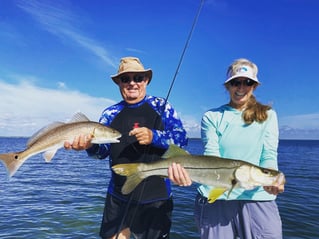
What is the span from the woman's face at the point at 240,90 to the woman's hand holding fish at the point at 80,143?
7.91 feet

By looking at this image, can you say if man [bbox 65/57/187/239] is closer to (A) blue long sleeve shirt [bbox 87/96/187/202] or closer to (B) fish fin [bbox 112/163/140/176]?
(A) blue long sleeve shirt [bbox 87/96/187/202]

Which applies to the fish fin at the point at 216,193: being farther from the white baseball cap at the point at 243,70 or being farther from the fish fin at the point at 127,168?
the white baseball cap at the point at 243,70

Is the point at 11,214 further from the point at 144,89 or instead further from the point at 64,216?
the point at 144,89

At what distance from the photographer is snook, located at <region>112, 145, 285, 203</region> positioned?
3.73 metres

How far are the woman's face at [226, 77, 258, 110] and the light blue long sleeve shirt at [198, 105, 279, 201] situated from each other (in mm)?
172

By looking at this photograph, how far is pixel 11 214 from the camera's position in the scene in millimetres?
12930

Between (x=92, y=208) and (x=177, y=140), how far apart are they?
10.8 metres

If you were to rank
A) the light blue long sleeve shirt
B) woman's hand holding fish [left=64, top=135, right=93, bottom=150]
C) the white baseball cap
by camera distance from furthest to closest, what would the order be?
1. woman's hand holding fish [left=64, top=135, right=93, bottom=150]
2. the white baseball cap
3. the light blue long sleeve shirt

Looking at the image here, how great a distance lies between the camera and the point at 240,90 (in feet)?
14.2

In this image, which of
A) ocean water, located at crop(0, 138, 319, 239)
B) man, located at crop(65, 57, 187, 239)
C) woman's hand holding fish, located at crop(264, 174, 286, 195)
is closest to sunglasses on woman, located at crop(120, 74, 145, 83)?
man, located at crop(65, 57, 187, 239)

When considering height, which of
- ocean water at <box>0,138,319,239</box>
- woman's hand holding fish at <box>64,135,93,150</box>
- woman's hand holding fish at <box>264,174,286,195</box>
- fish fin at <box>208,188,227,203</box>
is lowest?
ocean water at <box>0,138,319,239</box>

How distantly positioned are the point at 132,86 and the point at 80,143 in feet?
4.30

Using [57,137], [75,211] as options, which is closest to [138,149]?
[57,137]

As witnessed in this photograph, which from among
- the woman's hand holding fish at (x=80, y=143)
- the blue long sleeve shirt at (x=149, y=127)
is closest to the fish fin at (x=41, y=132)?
the woman's hand holding fish at (x=80, y=143)
